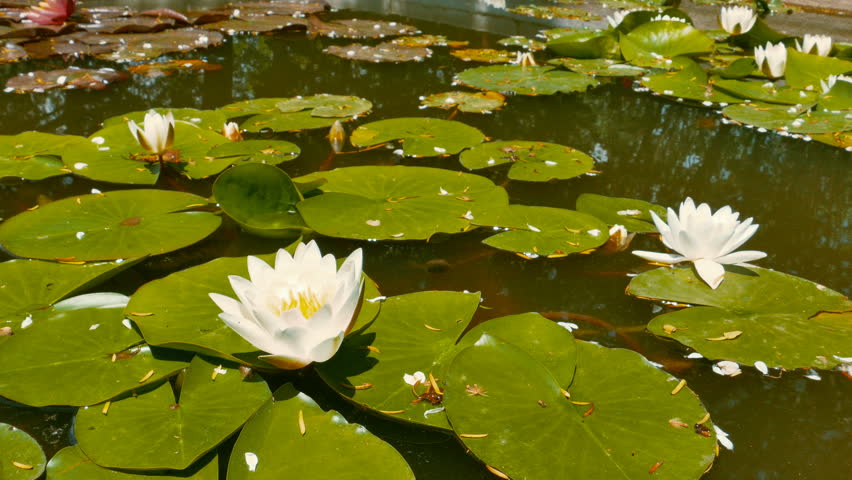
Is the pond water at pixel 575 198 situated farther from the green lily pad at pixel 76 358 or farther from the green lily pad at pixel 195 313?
the green lily pad at pixel 195 313

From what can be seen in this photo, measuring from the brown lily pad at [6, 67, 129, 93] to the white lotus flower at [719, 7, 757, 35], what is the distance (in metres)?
4.17

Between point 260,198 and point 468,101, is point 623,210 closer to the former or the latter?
Result: point 260,198

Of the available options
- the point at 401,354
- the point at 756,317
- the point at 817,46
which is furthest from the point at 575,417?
the point at 817,46

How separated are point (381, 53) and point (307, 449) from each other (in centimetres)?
347

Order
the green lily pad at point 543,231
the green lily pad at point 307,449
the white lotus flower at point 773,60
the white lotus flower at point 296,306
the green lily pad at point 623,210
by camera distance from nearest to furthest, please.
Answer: the green lily pad at point 307,449 < the white lotus flower at point 296,306 < the green lily pad at point 543,231 < the green lily pad at point 623,210 < the white lotus flower at point 773,60

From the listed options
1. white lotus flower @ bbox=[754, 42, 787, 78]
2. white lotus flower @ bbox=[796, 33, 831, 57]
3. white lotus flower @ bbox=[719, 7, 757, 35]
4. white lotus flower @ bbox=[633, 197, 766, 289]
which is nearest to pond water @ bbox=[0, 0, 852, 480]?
white lotus flower @ bbox=[633, 197, 766, 289]

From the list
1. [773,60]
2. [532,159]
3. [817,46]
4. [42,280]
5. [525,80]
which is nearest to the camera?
[42,280]

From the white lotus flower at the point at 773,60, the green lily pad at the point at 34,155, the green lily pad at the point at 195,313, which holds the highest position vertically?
the white lotus flower at the point at 773,60

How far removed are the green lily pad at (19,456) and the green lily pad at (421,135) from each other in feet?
5.05

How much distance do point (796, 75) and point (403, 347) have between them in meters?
3.28

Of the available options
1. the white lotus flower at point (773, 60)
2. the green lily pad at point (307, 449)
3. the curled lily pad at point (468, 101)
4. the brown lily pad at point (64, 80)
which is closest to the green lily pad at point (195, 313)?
the green lily pad at point (307, 449)

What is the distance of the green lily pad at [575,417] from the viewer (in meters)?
0.96

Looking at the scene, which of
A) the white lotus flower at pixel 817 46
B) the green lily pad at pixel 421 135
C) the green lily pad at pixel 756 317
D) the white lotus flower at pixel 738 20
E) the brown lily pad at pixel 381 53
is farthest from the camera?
the white lotus flower at pixel 738 20

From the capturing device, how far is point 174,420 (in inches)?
39.8
